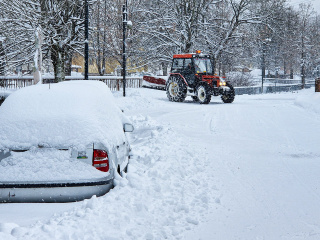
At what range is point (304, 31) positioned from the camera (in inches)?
1981

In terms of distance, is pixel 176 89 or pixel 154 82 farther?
pixel 154 82

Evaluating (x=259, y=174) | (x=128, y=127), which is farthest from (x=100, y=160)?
(x=259, y=174)

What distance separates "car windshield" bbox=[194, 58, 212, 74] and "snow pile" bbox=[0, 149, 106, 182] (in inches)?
628

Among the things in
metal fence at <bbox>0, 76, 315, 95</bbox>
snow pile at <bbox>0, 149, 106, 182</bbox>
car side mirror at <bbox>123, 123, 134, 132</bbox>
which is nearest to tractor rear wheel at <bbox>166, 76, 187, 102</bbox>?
metal fence at <bbox>0, 76, 315, 95</bbox>

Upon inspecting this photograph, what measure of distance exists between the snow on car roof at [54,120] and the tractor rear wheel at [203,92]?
14.0m

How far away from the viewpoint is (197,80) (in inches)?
773

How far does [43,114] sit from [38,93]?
2.04ft

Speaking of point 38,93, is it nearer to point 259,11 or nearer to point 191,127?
point 191,127

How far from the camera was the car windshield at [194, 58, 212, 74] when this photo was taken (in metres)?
19.8

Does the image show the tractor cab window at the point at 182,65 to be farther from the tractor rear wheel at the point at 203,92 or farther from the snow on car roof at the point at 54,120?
the snow on car roof at the point at 54,120

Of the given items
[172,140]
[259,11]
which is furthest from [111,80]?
[172,140]

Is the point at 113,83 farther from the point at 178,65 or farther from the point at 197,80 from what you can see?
the point at 197,80

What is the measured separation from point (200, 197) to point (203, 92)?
1466 cm

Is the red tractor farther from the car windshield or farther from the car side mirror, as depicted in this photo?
the car side mirror
